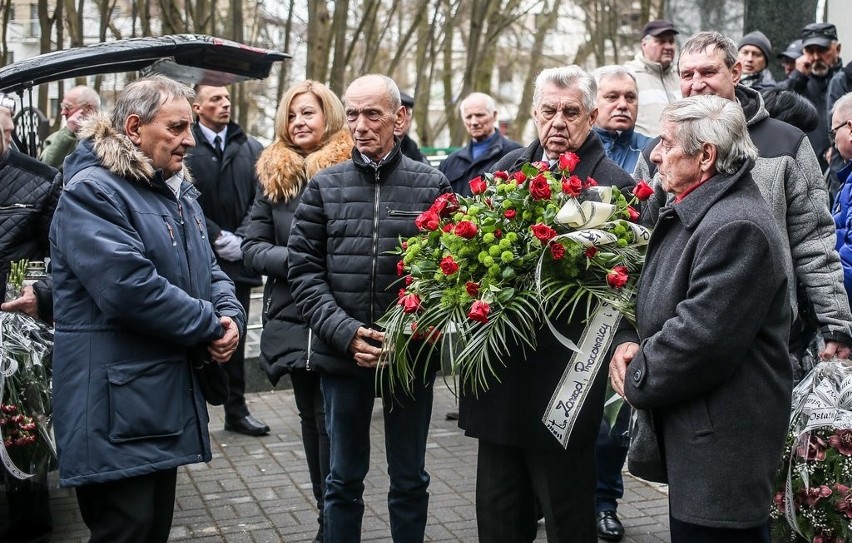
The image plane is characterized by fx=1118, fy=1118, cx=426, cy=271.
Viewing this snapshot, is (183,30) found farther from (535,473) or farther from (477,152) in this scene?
(535,473)

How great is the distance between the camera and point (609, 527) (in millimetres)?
Answer: 5527

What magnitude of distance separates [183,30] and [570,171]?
10455mm

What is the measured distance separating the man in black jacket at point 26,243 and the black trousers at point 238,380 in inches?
84.3

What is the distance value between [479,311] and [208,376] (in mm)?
1189

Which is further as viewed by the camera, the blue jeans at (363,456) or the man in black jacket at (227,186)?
the man in black jacket at (227,186)

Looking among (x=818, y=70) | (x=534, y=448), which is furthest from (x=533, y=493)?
(x=818, y=70)

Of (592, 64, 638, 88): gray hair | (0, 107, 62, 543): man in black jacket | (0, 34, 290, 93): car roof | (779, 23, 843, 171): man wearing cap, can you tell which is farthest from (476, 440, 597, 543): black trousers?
(779, 23, 843, 171): man wearing cap

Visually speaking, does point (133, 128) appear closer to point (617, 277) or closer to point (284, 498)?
point (617, 277)

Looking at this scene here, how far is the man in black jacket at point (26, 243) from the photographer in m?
5.31

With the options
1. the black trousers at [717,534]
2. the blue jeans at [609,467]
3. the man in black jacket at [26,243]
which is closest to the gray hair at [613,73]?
the blue jeans at [609,467]

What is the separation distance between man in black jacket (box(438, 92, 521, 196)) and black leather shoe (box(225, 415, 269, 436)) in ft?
7.31

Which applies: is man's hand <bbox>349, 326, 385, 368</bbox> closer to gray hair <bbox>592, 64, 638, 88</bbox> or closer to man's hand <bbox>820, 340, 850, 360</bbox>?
man's hand <bbox>820, 340, 850, 360</bbox>

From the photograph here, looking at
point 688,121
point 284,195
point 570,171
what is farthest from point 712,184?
point 284,195

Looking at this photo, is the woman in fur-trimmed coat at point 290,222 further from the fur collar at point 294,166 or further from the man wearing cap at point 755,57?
the man wearing cap at point 755,57
